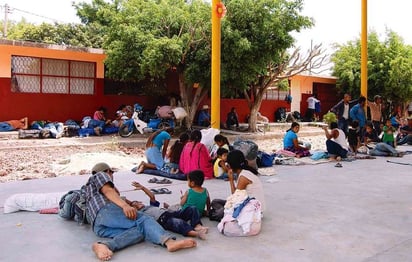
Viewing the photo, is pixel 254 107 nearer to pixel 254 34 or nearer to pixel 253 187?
pixel 254 34

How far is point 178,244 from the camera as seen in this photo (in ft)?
14.5

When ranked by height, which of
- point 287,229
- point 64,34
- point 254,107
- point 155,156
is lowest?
point 287,229

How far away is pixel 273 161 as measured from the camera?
419 inches

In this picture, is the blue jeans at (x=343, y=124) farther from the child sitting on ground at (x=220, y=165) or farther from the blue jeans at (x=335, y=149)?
the child sitting on ground at (x=220, y=165)

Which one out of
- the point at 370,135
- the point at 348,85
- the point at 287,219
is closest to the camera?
the point at 287,219

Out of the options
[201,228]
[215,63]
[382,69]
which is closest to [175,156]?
[215,63]

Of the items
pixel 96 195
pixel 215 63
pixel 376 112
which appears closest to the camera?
pixel 96 195

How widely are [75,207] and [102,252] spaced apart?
135 centimetres

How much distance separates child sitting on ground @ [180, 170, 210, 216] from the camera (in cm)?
541

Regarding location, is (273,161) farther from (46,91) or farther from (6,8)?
(6,8)

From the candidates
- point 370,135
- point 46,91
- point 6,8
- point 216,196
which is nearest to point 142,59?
point 46,91

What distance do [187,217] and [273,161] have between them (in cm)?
578

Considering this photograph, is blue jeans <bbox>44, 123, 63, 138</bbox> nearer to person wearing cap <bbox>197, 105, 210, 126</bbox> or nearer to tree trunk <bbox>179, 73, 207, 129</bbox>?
tree trunk <bbox>179, 73, 207, 129</bbox>

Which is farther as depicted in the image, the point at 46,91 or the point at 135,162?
the point at 46,91
